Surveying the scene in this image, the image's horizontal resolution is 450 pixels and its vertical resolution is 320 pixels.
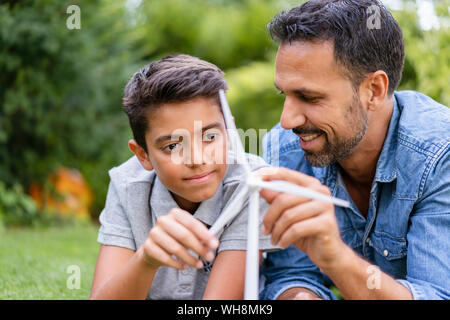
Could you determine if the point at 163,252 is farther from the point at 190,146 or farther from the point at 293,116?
the point at 293,116

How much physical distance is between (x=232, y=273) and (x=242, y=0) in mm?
11654

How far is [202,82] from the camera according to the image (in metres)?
2.51

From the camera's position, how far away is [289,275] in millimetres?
2840

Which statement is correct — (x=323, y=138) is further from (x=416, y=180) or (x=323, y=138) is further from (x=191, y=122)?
(x=191, y=122)

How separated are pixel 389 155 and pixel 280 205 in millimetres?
1161

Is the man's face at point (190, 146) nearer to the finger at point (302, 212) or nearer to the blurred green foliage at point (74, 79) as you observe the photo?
the finger at point (302, 212)

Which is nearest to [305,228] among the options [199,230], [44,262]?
[199,230]

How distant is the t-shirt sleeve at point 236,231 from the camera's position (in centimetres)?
249

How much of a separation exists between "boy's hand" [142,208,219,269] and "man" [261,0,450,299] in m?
0.77

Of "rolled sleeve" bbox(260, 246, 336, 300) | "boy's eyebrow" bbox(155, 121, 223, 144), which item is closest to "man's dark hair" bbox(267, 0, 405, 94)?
"boy's eyebrow" bbox(155, 121, 223, 144)

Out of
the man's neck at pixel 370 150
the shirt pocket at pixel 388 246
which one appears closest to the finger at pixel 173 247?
the shirt pocket at pixel 388 246

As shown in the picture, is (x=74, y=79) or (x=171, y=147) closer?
(x=171, y=147)

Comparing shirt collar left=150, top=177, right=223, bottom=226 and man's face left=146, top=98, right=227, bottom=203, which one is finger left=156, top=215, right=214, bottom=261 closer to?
man's face left=146, top=98, right=227, bottom=203
